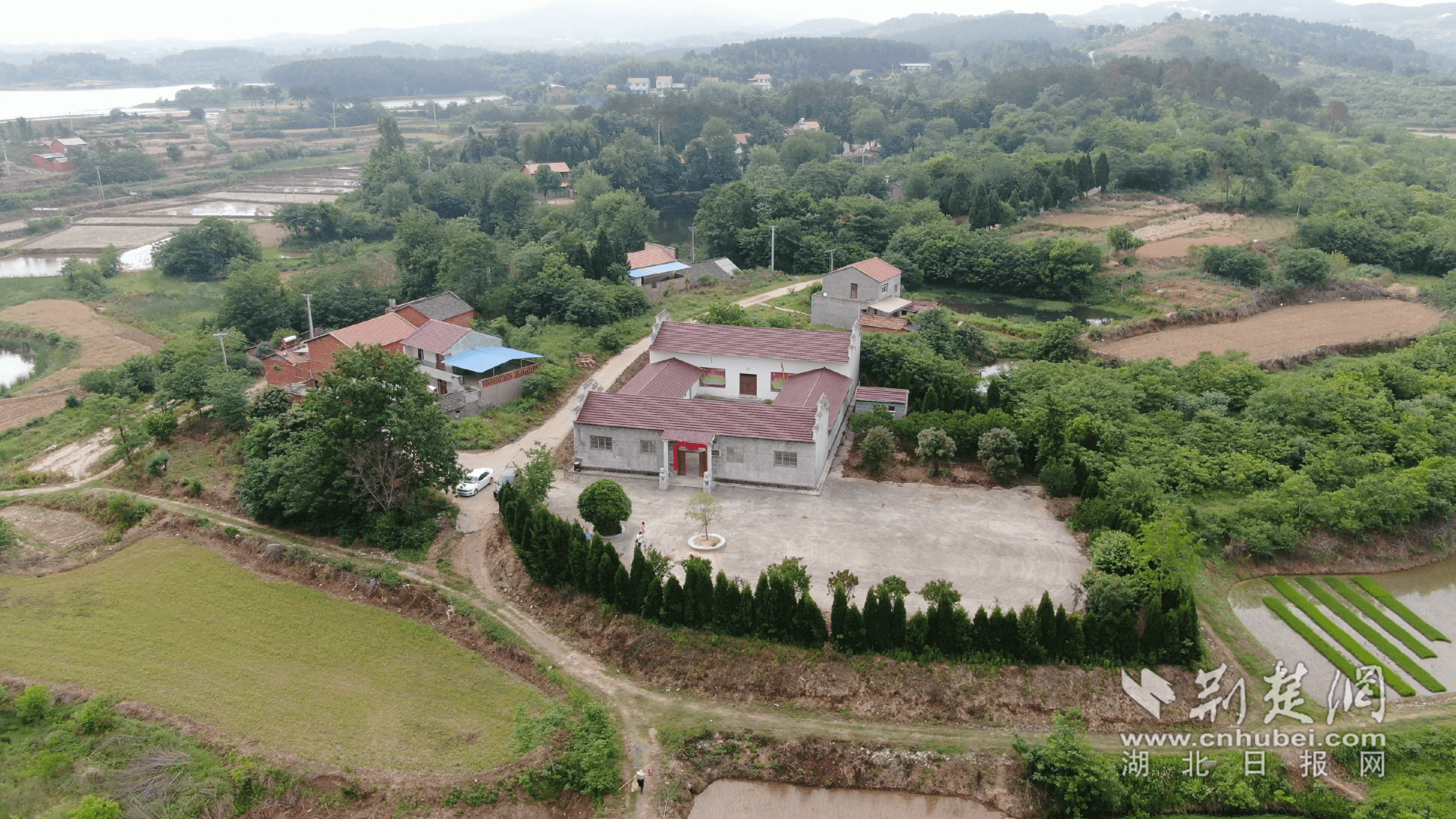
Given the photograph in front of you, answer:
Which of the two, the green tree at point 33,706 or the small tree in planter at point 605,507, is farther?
the small tree in planter at point 605,507

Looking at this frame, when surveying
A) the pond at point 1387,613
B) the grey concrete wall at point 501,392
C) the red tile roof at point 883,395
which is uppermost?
the red tile roof at point 883,395

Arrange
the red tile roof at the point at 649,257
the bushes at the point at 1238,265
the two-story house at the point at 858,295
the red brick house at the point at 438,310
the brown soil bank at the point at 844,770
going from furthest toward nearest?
the red tile roof at the point at 649,257 < the bushes at the point at 1238,265 < the two-story house at the point at 858,295 < the red brick house at the point at 438,310 < the brown soil bank at the point at 844,770

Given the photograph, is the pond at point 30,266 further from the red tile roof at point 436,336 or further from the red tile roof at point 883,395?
the red tile roof at point 883,395

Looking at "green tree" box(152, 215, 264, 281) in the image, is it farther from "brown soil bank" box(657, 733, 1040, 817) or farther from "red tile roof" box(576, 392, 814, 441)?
"brown soil bank" box(657, 733, 1040, 817)

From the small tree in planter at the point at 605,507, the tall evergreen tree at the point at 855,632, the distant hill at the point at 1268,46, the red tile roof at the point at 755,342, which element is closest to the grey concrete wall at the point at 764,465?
the small tree in planter at the point at 605,507

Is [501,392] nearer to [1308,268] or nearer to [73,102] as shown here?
[1308,268]

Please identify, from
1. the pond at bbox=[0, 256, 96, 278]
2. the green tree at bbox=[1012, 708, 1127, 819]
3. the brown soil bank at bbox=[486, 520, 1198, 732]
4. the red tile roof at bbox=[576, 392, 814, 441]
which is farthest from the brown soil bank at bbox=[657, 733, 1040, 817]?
the pond at bbox=[0, 256, 96, 278]
